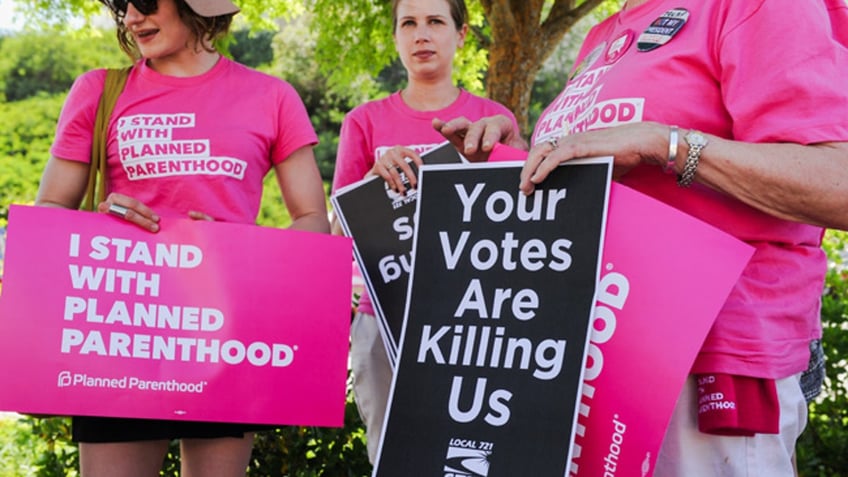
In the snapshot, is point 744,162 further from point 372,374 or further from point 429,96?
point 429,96

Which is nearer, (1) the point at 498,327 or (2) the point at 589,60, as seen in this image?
(1) the point at 498,327

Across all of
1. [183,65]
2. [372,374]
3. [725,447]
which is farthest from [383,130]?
[725,447]

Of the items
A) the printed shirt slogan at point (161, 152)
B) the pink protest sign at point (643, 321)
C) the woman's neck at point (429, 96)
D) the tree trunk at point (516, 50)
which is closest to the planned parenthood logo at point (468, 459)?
the pink protest sign at point (643, 321)

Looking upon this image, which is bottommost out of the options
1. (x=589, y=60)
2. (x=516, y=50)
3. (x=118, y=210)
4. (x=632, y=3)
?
(x=118, y=210)

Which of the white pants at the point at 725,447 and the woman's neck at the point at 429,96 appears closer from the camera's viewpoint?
the white pants at the point at 725,447

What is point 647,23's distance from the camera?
1919mm

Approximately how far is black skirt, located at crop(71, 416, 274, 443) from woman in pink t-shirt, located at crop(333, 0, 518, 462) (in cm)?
116

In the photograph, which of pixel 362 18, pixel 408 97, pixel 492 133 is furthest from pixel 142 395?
pixel 362 18

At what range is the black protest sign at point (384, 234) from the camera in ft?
8.27

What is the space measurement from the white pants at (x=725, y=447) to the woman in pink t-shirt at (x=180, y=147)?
1.32 meters

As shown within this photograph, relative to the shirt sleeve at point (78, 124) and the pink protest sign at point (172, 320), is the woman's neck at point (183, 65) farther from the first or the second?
the pink protest sign at point (172, 320)

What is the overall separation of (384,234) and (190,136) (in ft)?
2.17

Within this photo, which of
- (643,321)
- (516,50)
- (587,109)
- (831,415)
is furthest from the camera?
(516,50)

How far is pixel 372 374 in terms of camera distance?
12.5ft
